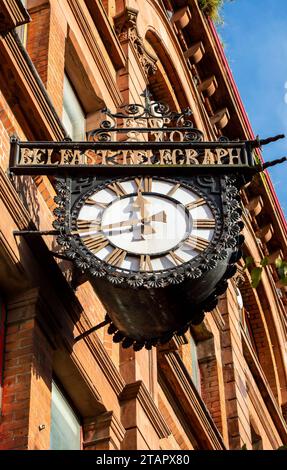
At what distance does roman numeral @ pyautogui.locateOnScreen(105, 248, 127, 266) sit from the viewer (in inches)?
542

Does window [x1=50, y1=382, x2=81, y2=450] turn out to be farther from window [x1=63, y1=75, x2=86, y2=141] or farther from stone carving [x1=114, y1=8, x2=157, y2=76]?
stone carving [x1=114, y1=8, x2=157, y2=76]

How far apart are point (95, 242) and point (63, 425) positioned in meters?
2.18

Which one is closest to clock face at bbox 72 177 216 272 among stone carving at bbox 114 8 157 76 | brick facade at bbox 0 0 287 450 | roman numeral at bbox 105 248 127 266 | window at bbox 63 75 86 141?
roman numeral at bbox 105 248 127 266

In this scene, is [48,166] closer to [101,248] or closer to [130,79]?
[101,248]

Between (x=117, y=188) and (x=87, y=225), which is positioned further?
(x=117, y=188)

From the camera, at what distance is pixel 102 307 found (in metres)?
16.8

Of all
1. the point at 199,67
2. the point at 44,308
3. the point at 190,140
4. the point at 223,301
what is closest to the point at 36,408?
the point at 44,308

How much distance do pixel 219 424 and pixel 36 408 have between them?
946 cm

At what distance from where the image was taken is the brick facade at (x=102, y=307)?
1451 centimetres

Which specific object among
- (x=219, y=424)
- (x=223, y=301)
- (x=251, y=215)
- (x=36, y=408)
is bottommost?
(x=36, y=408)

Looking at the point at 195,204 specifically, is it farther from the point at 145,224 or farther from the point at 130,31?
the point at 130,31

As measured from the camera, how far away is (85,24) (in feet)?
67.4

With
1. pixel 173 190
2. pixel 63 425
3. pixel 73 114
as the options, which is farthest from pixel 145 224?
pixel 73 114

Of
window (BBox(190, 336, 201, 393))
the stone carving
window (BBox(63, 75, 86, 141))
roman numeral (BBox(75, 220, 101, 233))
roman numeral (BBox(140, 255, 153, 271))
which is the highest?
the stone carving
